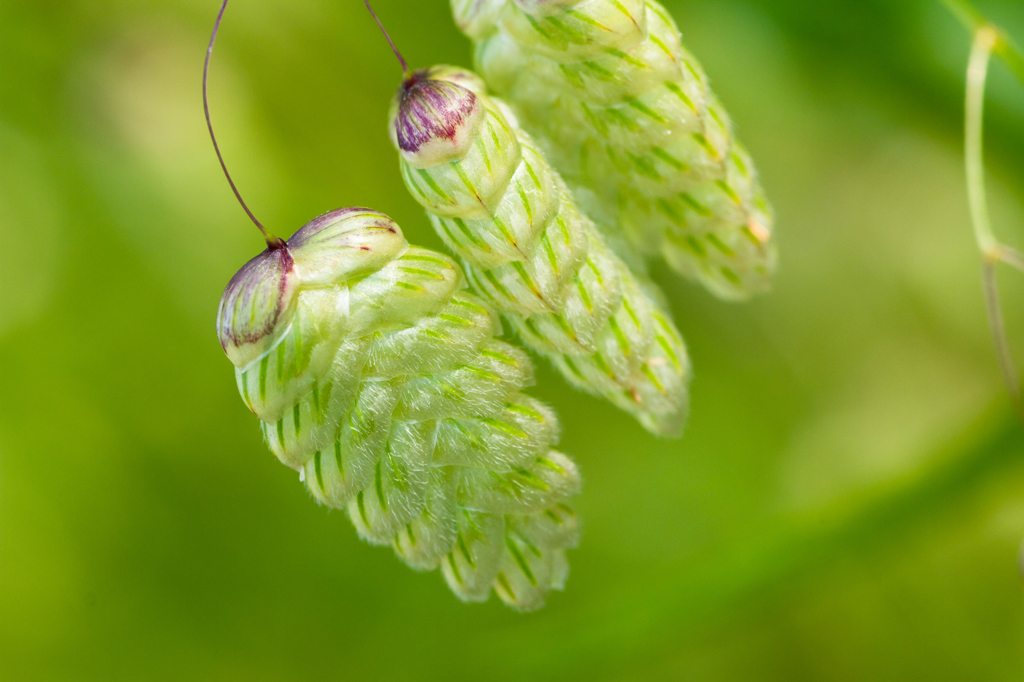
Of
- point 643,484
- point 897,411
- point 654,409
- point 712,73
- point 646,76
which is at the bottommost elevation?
Result: point 643,484

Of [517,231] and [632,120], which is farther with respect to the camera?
[632,120]

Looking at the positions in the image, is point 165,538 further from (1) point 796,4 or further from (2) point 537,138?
(1) point 796,4

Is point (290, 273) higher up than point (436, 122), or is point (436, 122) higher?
point (436, 122)

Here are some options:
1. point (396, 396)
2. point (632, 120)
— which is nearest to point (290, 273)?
point (396, 396)

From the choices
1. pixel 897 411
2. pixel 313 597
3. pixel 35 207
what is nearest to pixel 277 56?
pixel 35 207

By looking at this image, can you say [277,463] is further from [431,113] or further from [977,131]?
[977,131]

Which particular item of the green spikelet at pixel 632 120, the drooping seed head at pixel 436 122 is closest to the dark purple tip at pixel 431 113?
the drooping seed head at pixel 436 122

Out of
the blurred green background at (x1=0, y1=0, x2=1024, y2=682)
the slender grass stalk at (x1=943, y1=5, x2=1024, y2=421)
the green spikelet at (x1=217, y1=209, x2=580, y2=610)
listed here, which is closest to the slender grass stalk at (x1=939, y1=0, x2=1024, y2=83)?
the slender grass stalk at (x1=943, y1=5, x2=1024, y2=421)
